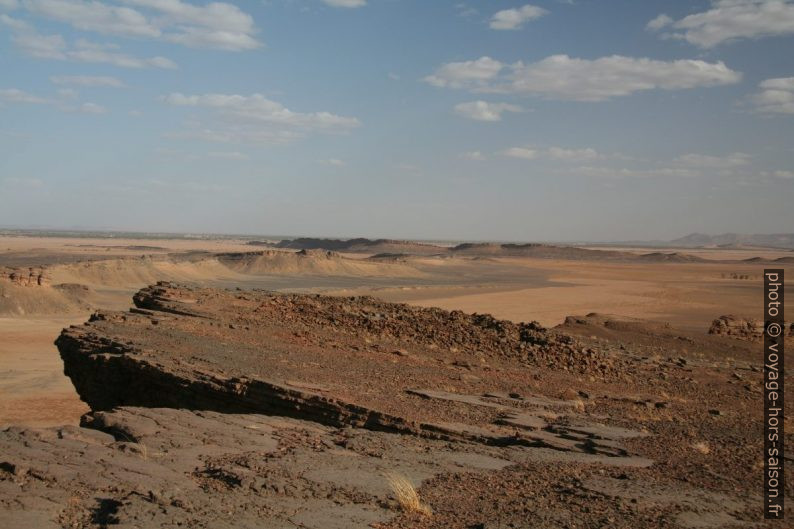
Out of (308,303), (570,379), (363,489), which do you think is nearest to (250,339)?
(308,303)

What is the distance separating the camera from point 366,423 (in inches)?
357

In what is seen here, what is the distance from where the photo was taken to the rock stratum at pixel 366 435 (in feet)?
21.0

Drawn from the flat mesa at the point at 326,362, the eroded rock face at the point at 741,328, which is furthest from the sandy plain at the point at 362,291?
the eroded rock face at the point at 741,328

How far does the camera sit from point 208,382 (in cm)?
1020

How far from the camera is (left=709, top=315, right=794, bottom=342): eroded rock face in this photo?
82.9 feet

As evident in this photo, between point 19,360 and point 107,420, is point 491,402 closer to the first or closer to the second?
point 107,420

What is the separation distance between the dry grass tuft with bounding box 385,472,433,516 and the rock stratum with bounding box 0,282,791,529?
37mm

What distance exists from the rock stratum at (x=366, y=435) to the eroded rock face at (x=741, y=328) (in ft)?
36.9

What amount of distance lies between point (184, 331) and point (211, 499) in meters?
8.06

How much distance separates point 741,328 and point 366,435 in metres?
21.8

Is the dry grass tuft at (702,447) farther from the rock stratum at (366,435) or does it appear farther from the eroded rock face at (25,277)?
the eroded rock face at (25,277)

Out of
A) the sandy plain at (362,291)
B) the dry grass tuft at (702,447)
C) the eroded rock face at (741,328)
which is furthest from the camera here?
the eroded rock face at (741,328)

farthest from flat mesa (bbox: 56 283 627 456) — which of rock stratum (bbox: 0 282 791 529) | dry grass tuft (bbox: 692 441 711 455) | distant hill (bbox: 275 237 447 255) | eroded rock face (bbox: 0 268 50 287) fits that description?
distant hill (bbox: 275 237 447 255)

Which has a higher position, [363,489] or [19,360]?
[363,489]
